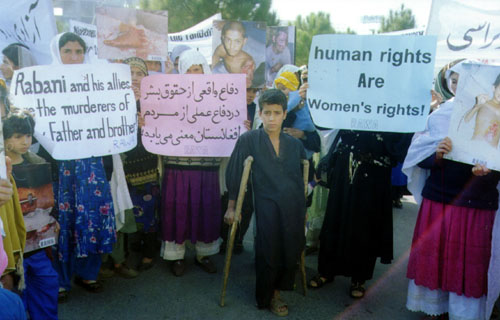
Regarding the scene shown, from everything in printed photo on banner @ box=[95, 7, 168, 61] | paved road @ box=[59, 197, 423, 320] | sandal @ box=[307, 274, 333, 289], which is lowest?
paved road @ box=[59, 197, 423, 320]

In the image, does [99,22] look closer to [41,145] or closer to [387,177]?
[41,145]

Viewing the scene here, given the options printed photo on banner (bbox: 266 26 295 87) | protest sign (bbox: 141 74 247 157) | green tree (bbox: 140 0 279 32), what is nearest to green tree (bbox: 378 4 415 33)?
green tree (bbox: 140 0 279 32)

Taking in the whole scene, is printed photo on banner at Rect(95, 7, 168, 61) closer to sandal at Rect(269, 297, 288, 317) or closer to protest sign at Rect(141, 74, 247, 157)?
protest sign at Rect(141, 74, 247, 157)

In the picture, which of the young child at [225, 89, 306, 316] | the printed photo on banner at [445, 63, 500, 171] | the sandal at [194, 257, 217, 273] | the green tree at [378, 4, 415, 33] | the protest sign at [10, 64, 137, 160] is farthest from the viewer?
the green tree at [378, 4, 415, 33]

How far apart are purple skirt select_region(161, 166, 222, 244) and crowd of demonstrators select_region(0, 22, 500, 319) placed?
0.01 m

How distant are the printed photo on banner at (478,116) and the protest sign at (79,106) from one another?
2.58 m

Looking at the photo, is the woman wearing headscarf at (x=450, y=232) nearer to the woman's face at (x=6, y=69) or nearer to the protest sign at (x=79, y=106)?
the protest sign at (x=79, y=106)

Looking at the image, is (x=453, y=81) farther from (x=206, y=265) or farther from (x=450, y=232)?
(x=206, y=265)

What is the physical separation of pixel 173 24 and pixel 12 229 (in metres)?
21.0

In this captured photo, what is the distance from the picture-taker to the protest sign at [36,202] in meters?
2.78

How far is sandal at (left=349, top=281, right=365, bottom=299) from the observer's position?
3969 mm

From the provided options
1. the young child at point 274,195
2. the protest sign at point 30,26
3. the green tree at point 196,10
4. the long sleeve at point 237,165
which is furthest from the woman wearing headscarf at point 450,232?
the green tree at point 196,10

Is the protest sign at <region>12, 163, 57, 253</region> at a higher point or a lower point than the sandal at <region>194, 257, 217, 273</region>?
higher

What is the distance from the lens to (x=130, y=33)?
516 cm
